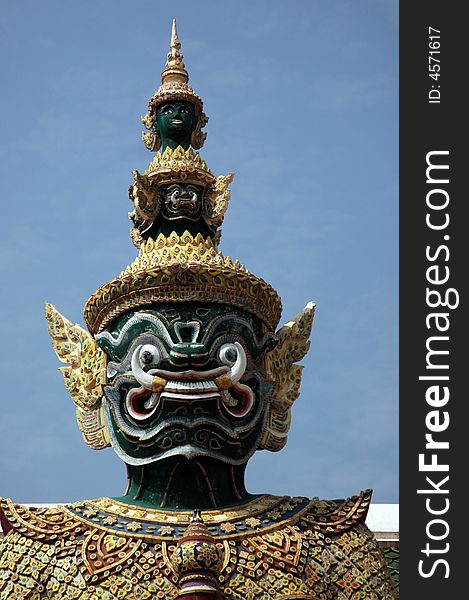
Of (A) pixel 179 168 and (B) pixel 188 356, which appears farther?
(A) pixel 179 168

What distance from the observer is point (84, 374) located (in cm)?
1245

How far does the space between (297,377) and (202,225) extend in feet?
5.61

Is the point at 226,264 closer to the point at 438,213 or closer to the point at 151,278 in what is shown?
the point at 151,278

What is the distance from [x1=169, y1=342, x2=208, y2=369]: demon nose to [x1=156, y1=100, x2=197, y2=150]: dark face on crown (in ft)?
7.86

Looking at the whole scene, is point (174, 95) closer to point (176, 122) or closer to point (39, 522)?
point (176, 122)

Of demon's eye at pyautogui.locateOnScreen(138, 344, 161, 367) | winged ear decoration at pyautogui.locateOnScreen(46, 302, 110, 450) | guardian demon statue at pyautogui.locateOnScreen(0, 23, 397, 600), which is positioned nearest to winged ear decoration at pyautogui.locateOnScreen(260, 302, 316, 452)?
guardian demon statue at pyautogui.locateOnScreen(0, 23, 397, 600)

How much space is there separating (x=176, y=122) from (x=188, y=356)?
2679 millimetres

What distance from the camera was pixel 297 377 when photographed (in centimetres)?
1269

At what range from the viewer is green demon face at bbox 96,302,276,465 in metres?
11.6

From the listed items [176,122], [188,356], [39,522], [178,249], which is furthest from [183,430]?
[176,122]

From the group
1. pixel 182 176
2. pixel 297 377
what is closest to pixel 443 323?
pixel 297 377

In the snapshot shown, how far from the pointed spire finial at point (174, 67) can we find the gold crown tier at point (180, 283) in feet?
6.00

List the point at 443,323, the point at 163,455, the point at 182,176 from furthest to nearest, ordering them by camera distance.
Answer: the point at 182,176 → the point at 163,455 → the point at 443,323

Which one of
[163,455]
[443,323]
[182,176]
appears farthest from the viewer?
[182,176]
